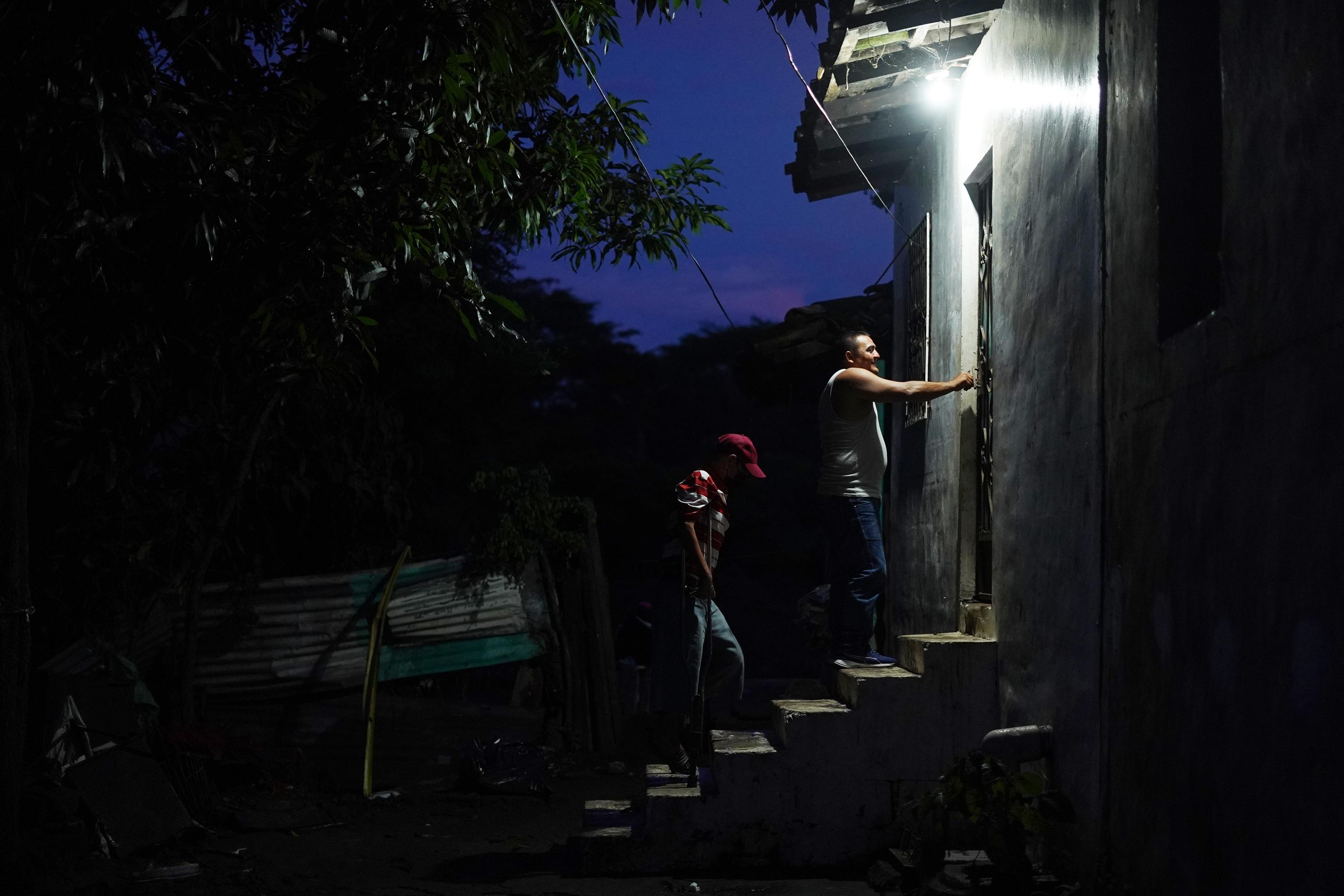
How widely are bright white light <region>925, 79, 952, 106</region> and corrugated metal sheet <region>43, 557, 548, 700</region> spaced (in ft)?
17.2

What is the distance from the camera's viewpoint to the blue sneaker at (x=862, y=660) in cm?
638

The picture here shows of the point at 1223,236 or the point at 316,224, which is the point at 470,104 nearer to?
the point at 316,224

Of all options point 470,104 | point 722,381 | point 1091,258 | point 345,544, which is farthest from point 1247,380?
point 722,381

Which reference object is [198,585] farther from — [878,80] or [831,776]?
[878,80]

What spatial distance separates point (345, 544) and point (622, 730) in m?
3.24

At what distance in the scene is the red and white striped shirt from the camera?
23.0 feet

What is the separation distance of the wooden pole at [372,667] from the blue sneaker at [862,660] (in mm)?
4226

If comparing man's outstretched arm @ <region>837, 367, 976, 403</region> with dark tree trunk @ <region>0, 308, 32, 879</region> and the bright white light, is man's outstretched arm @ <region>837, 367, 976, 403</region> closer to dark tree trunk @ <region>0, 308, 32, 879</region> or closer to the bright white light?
the bright white light

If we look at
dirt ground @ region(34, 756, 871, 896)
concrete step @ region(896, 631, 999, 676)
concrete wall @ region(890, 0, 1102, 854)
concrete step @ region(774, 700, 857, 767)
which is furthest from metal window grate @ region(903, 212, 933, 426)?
dirt ground @ region(34, 756, 871, 896)

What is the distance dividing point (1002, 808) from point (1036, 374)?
1943mm

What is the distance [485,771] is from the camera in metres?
8.98

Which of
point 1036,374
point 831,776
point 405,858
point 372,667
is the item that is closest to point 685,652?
point 831,776

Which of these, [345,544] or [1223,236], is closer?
[1223,236]

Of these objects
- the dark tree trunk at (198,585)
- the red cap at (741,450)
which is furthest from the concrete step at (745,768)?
the dark tree trunk at (198,585)
